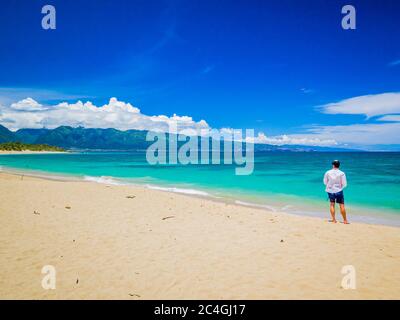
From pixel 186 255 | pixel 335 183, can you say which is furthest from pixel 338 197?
pixel 186 255

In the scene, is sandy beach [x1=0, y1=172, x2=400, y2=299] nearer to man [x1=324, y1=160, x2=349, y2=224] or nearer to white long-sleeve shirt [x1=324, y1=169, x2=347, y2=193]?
man [x1=324, y1=160, x2=349, y2=224]

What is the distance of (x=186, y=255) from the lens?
24.8 feet

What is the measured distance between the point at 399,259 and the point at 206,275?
17.2 ft

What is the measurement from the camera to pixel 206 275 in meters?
6.38

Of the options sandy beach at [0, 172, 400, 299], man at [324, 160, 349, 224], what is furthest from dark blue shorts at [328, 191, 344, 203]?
sandy beach at [0, 172, 400, 299]

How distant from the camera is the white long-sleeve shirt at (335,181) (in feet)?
36.2

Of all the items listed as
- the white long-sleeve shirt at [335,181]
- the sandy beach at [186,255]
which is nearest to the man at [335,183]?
the white long-sleeve shirt at [335,181]

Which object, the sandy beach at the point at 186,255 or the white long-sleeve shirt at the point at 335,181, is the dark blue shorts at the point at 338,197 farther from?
the sandy beach at the point at 186,255

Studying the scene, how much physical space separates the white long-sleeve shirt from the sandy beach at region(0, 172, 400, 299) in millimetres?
1473

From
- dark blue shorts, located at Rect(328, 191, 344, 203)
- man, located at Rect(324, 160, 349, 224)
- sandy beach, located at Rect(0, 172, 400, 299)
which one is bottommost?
sandy beach, located at Rect(0, 172, 400, 299)

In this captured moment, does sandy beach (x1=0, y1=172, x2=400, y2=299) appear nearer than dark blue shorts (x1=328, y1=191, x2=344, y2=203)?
Yes

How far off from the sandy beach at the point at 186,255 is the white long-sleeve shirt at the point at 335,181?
1473 millimetres

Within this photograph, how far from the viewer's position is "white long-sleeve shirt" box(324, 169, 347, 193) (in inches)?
434
